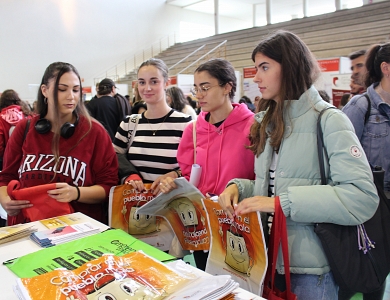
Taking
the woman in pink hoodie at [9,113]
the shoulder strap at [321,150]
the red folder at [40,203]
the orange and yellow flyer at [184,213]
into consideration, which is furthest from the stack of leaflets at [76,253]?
the woman in pink hoodie at [9,113]

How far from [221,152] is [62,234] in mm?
780

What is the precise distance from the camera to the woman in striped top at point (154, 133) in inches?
76.7

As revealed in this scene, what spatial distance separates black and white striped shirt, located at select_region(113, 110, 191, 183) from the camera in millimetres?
1945

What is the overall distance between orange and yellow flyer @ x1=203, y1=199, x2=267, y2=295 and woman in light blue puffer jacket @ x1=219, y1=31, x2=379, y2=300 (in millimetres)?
57

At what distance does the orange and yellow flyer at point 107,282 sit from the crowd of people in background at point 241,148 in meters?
0.37

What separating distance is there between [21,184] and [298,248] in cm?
142

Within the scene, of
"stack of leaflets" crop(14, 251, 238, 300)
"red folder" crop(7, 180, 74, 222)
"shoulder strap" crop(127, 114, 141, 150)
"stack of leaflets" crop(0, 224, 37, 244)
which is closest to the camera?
"stack of leaflets" crop(14, 251, 238, 300)

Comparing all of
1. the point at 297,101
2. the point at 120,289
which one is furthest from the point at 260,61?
the point at 120,289

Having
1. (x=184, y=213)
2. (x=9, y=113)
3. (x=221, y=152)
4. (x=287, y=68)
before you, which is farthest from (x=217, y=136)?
(x=9, y=113)

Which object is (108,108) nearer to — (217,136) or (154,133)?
(154,133)

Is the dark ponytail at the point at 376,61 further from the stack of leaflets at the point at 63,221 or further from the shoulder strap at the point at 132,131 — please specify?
the stack of leaflets at the point at 63,221

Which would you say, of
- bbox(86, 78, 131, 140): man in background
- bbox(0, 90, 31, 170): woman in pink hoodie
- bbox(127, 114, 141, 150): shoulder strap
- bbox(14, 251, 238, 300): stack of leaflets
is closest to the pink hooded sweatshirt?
bbox(127, 114, 141, 150): shoulder strap

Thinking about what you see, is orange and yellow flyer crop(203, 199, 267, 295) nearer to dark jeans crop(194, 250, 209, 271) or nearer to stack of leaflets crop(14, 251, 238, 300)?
stack of leaflets crop(14, 251, 238, 300)

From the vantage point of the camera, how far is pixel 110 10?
44.4 ft
